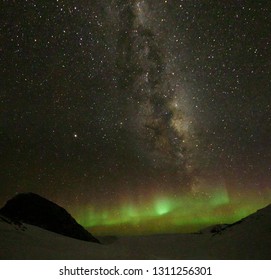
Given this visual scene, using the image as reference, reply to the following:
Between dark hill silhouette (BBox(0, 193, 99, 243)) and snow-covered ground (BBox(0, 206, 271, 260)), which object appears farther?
dark hill silhouette (BBox(0, 193, 99, 243))

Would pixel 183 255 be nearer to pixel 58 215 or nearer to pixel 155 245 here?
pixel 155 245

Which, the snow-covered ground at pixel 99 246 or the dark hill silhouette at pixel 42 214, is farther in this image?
the dark hill silhouette at pixel 42 214

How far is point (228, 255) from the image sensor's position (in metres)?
16.2

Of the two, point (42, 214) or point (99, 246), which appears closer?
point (99, 246)

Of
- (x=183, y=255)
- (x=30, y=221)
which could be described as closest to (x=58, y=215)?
(x=30, y=221)

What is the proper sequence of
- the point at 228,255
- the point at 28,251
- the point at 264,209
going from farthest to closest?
the point at 264,209 < the point at 228,255 < the point at 28,251

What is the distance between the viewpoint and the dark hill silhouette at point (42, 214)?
2691cm

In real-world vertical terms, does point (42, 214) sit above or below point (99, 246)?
above

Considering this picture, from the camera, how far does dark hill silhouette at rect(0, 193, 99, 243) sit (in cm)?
2691

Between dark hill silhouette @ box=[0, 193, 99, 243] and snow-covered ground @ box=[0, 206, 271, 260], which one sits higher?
dark hill silhouette @ box=[0, 193, 99, 243]

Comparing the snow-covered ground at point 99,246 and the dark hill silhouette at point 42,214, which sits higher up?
the dark hill silhouette at point 42,214

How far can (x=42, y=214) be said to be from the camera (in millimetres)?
28359
